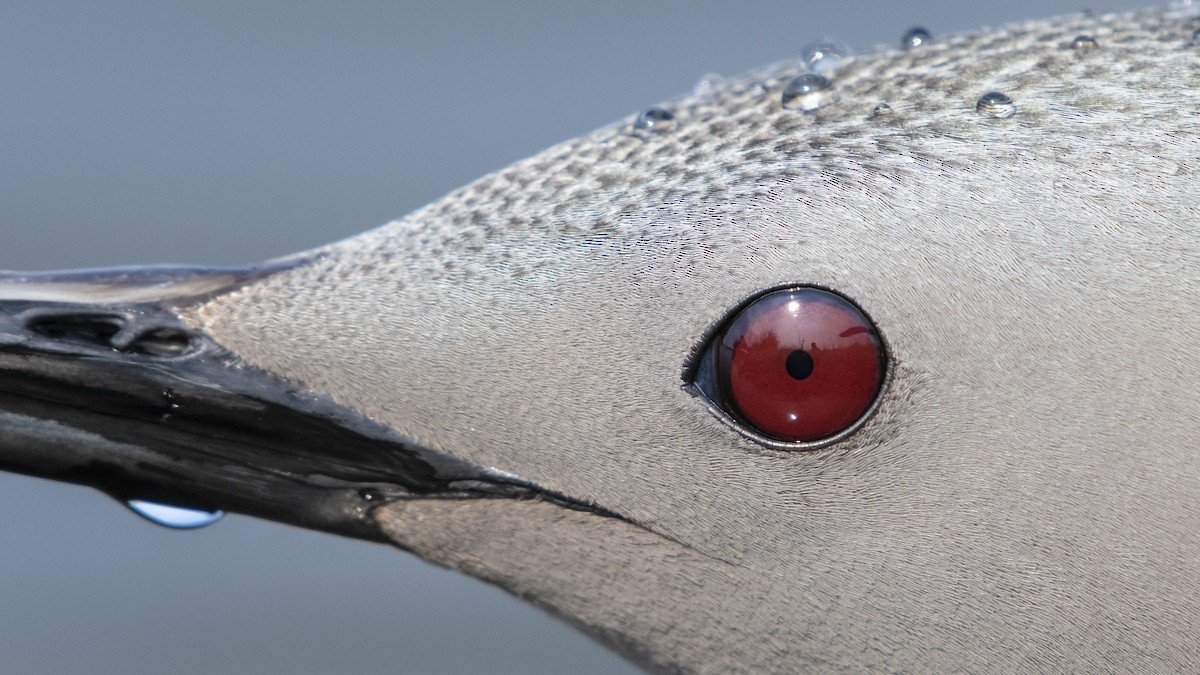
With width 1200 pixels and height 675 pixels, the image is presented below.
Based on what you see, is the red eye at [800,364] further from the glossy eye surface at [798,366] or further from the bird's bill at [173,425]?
the bird's bill at [173,425]

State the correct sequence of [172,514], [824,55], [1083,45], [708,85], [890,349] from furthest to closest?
[708,85], [824,55], [172,514], [1083,45], [890,349]

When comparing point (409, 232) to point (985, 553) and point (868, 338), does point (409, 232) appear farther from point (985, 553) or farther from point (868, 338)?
point (985, 553)

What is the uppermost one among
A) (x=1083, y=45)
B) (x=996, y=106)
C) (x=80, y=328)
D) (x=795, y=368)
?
(x=1083, y=45)

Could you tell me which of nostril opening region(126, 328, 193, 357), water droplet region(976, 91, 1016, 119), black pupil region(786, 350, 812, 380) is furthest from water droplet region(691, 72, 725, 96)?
nostril opening region(126, 328, 193, 357)

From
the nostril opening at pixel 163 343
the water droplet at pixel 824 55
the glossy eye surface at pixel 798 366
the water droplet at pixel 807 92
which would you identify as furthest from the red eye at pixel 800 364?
the nostril opening at pixel 163 343

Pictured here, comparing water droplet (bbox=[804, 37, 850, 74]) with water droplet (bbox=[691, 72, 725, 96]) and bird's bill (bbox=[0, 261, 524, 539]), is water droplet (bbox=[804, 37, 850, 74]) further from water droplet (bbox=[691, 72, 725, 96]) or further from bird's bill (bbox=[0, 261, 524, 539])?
bird's bill (bbox=[0, 261, 524, 539])

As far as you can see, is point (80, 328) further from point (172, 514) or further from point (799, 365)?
point (799, 365)

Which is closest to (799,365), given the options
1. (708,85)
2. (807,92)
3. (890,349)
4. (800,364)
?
(800,364)
